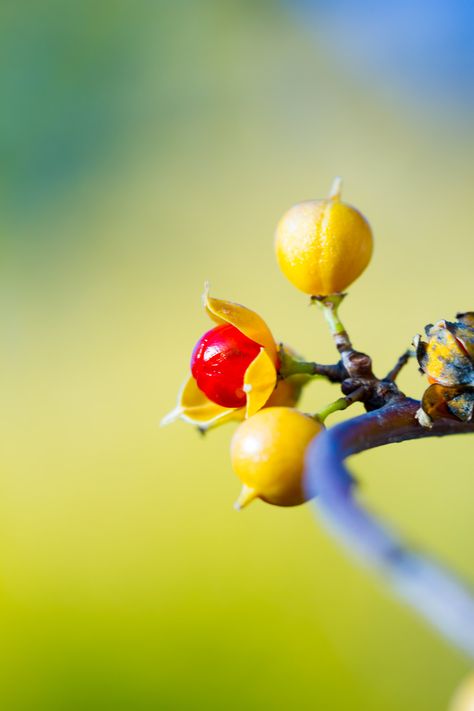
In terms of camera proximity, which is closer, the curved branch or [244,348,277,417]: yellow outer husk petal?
the curved branch

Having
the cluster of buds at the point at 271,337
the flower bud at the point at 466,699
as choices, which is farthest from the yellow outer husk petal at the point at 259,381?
the flower bud at the point at 466,699

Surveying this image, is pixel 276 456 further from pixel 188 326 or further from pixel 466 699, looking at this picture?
pixel 188 326

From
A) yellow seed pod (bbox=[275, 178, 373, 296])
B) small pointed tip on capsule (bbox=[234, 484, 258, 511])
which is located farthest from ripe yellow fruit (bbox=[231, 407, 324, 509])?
yellow seed pod (bbox=[275, 178, 373, 296])

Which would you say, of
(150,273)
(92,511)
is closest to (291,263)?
(92,511)

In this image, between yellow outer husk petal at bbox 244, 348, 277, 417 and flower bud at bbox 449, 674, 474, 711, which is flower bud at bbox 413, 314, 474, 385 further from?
flower bud at bbox 449, 674, 474, 711

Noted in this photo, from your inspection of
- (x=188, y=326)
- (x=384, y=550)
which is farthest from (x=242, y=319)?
(x=188, y=326)

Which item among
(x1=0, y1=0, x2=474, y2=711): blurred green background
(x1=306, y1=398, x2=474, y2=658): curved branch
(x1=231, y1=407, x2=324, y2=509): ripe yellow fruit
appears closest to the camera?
(x1=306, y1=398, x2=474, y2=658): curved branch

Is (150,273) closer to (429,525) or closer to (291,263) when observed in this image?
(429,525)
